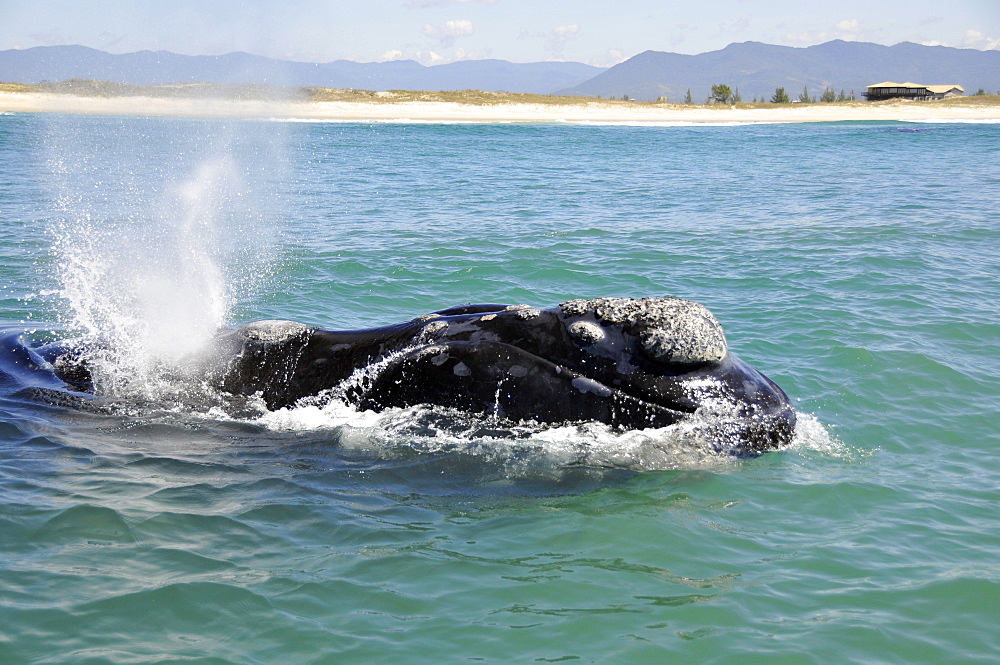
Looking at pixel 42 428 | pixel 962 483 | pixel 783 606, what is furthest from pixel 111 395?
pixel 962 483

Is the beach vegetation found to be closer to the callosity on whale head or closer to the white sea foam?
the white sea foam

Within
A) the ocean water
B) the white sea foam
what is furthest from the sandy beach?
the ocean water

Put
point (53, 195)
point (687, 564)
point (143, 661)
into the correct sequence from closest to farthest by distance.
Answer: point (143, 661)
point (687, 564)
point (53, 195)

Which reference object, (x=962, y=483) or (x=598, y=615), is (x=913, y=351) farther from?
(x=598, y=615)

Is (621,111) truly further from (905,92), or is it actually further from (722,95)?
(905,92)

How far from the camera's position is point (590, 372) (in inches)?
215

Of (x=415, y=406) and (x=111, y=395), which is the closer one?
(x=415, y=406)

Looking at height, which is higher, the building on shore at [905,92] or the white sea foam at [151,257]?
the building on shore at [905,92]

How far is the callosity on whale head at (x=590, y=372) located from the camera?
5402 millimetres

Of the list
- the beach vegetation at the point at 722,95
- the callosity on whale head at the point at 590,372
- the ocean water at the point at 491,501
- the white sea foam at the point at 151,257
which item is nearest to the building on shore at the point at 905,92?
the beach vegetation at the point at 722,95

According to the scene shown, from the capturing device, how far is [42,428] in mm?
6164

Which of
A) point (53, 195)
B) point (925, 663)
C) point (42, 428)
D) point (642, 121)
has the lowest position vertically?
point (925, 663)

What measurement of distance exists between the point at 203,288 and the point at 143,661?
6.19 m

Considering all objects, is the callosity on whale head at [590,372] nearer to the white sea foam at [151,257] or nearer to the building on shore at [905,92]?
the white sea foam at [151,257]
